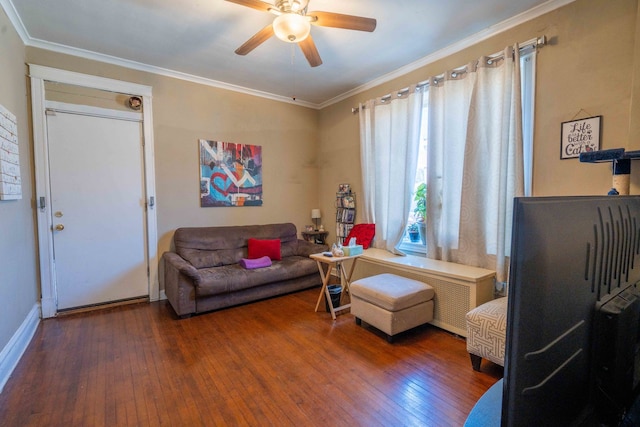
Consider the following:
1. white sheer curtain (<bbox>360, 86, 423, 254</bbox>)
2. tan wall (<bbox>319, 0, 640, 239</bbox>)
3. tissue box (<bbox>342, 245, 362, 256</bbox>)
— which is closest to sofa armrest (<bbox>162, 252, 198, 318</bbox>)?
tissue box (<bbox>342, 245, 362, 256</bbox>)

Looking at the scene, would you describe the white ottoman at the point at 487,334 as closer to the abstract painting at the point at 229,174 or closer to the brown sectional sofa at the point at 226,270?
the brown sectional sofa at the point at 226,270

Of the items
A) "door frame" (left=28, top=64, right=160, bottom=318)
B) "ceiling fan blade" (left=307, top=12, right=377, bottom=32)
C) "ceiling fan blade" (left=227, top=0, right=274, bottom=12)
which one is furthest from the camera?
"door frame" (left=28, top=64, right=160, bottom=318)

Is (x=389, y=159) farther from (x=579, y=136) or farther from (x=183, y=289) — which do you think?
(x=183, y=289)

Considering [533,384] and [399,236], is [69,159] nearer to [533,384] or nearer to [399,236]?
[399,236]

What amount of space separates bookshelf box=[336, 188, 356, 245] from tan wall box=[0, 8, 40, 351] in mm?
3382

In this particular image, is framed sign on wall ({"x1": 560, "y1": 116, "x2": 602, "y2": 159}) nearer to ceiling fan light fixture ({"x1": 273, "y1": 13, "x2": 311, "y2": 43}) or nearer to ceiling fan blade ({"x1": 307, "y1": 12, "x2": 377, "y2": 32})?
ceiling fan blade ({"x1": 307, "y1": 12, "x2": 377, "y2": 32})

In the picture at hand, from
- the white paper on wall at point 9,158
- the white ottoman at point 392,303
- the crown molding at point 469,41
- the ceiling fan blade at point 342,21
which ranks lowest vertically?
the white ottoman at point 392,303

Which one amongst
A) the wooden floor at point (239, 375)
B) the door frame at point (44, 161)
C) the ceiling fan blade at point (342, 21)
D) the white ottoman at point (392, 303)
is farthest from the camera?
the door frame at point (44, 161)

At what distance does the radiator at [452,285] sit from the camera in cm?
248

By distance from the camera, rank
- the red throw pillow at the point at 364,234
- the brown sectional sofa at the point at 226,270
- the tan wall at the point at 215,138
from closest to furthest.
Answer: the brown sectional sofa at the point at 226,270 → the tan wall at the point at 215,138 → the red throw pillow at the point at 364,234

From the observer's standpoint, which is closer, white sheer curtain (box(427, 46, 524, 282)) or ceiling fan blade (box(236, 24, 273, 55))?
ceiling fan blade (box(236, 24, 273, 55))

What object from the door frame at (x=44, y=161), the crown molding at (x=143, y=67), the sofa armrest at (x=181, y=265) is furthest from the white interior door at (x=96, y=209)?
the crown molding at (x=143, y=67)

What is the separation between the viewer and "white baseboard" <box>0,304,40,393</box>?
201cm

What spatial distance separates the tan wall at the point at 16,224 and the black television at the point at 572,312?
303 cm
